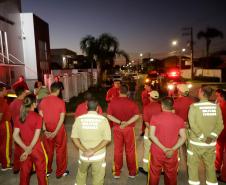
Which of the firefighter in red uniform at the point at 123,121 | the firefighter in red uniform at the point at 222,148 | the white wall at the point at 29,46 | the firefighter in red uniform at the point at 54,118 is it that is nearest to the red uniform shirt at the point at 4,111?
the firefighter in red uniform at the point at 54,118

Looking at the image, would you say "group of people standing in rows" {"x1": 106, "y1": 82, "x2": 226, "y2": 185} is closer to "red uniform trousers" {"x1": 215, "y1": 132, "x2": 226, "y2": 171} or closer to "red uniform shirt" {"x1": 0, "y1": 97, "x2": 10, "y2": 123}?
"red uniform trousers" {"x1": 215, "y1": 132, "x2": 226, "y2": 171}

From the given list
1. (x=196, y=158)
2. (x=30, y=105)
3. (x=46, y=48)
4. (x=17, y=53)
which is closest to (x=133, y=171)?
(x=196, y=158)

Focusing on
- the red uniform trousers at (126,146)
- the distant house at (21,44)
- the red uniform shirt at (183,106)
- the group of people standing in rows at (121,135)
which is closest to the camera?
the group of people standing in rows at (121,135)

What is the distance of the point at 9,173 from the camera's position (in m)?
6.24

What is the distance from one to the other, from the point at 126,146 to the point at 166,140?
1.46 m

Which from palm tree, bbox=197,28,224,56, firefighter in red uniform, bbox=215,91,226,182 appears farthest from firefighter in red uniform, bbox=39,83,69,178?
palm tree, bbox=197,28,224,56

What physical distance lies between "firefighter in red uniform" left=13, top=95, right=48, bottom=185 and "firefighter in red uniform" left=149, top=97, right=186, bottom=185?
1816mm

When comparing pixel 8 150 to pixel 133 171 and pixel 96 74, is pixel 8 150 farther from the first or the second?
pixel 96 74

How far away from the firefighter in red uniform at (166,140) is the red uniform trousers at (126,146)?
1160mm

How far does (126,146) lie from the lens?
5.59m

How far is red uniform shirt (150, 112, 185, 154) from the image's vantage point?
13.8ft

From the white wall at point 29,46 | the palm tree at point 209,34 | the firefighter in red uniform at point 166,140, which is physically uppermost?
the palm tree at point 209,34

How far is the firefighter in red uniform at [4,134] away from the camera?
6.11m

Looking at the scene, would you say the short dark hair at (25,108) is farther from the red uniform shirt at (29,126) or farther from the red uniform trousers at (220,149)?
the red uniform trousers at (220,149)
